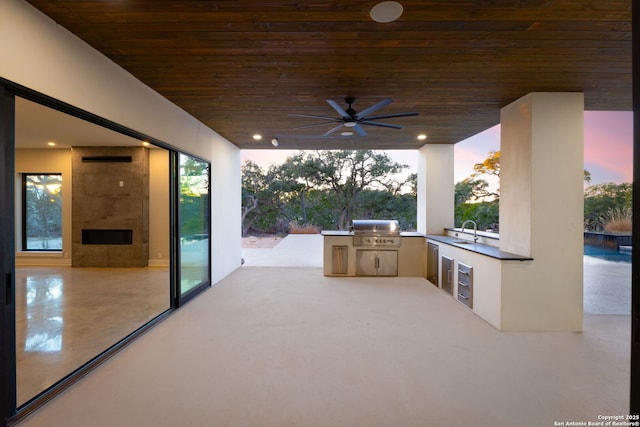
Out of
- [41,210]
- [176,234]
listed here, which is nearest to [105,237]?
[41,210]

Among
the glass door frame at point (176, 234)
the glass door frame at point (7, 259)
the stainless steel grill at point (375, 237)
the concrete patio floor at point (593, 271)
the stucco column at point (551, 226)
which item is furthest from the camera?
the stainless steel grill at point (375, 237)

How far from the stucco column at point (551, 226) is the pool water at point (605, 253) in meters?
3.45

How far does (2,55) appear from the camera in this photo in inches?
69.6

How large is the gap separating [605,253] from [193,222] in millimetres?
7768

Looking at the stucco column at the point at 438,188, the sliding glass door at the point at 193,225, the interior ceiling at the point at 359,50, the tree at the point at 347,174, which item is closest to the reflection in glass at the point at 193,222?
the sliding glass door at the point at 193,225

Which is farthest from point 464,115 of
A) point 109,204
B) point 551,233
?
point 109,204

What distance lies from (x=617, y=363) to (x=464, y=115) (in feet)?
10.1

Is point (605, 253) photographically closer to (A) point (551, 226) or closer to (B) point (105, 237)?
(A) point (551, 226)

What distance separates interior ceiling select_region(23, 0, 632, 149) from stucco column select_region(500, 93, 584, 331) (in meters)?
0.31

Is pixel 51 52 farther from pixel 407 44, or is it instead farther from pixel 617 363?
pixel 617 363

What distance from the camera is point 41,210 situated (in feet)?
23.4

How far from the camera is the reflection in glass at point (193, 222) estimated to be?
4156mm

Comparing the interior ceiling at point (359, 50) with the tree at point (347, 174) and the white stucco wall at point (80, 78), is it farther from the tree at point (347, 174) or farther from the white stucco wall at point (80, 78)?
the tree at point (347, 174)

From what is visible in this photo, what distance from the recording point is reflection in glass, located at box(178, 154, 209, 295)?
164 inches
